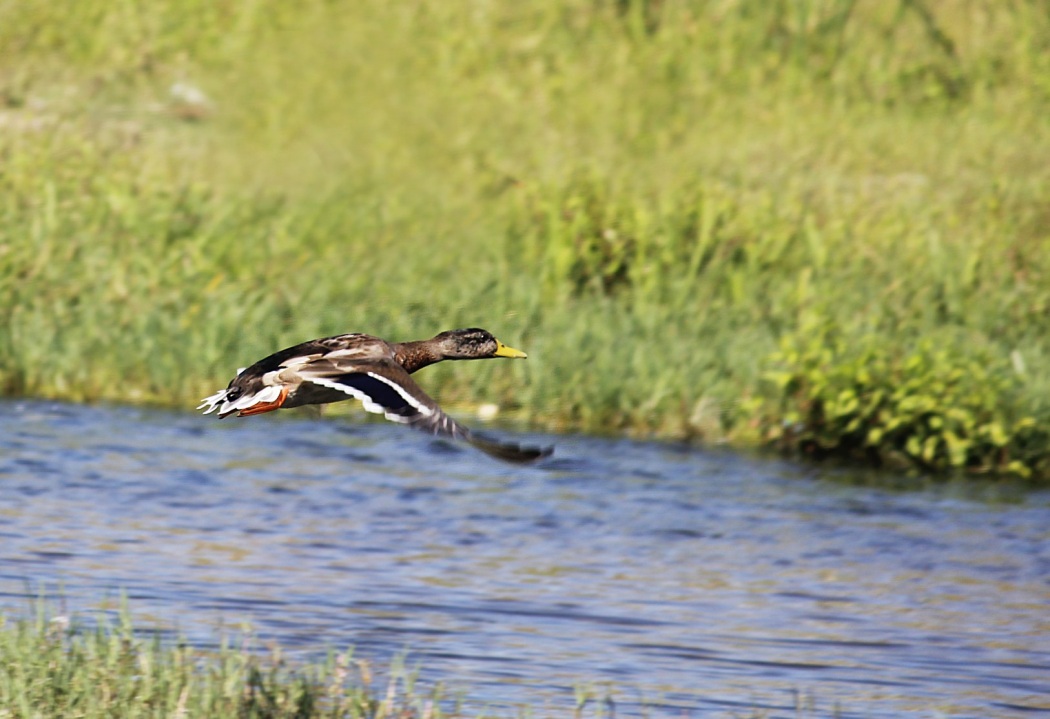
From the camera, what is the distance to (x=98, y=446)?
10031 millimetres

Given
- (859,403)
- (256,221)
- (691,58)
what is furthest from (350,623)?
(691,58)

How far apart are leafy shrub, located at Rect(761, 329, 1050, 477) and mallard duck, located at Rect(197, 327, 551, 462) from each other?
12.5 feet

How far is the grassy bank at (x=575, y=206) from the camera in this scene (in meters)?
10.6

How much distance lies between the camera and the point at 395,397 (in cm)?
567

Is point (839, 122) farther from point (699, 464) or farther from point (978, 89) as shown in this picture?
point (699, 464)

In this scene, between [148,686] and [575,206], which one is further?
[575,206]

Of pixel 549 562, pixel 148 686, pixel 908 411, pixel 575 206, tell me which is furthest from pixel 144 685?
pixel 575 206

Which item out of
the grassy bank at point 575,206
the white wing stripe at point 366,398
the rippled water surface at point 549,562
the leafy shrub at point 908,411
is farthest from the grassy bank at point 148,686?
the grassy bank at point 575,206

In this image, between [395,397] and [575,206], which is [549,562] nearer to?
[395,397]

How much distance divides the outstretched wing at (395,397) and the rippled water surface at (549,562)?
1.92 ft

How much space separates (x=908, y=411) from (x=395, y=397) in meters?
4.93

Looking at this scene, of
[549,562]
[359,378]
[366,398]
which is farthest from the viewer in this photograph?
[549,562]

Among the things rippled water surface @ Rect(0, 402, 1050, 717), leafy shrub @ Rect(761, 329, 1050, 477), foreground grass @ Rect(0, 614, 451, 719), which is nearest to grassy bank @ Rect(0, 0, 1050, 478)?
leafy shrub @ Rect(761, 329, 1050, 477)

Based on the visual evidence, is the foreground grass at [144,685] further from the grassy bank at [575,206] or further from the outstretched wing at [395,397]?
the grassy bank at [575,206]
